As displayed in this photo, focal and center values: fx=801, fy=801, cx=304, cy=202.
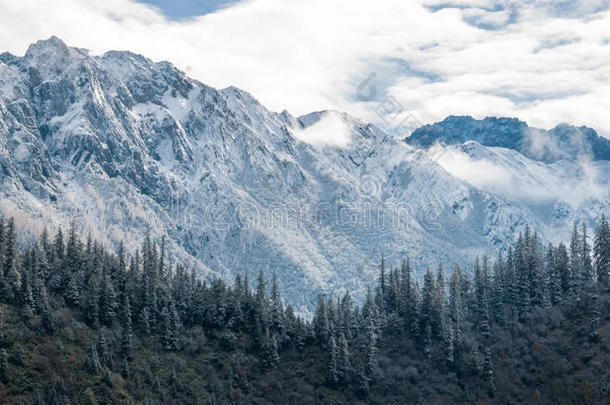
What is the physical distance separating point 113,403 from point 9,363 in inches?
1059

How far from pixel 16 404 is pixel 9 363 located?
13.6 metres

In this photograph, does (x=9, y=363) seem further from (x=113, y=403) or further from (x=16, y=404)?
(x=113, y=403)

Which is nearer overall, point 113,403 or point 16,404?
point 16,404

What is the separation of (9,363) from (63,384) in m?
14.1

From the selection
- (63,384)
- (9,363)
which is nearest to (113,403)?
(63,384)

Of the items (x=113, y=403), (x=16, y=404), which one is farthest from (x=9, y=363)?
(x=113, y=403)

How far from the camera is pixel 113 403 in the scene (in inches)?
7854

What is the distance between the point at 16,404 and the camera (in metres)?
184

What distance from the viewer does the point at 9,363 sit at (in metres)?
194

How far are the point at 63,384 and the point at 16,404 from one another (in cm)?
1281

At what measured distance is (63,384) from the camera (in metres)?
194

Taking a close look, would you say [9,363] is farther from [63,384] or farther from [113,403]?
[113,403]

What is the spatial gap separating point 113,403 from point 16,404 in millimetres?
24472
